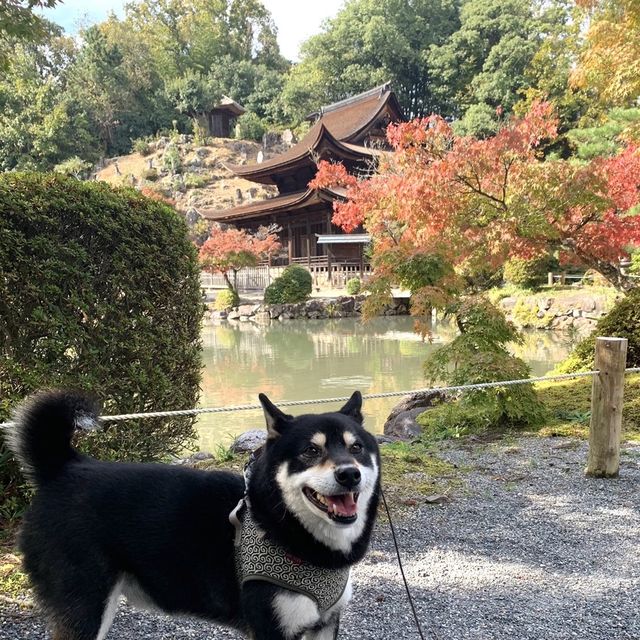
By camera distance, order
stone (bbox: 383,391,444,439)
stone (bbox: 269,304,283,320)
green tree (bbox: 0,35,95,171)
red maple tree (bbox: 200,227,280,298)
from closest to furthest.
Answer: stone (bbox: 383,391,444,439) → stone (bbox: 269,304,283,320) → red maple tree (bbox: 200,227,280,298) → green tree (bbox: 0,35,95,171)

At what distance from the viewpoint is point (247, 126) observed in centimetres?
4928

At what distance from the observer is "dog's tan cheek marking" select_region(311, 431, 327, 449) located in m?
1.78

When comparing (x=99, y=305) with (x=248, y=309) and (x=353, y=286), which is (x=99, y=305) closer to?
(x=353, y=286)

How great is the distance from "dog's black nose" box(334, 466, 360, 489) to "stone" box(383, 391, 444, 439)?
4.24m

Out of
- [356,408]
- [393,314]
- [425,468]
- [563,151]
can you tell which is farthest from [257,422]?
[563,151]

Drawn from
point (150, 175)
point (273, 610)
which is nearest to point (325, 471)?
point (273, 610)

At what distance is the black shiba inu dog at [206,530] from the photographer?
5.69 feet

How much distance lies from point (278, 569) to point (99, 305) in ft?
7.61

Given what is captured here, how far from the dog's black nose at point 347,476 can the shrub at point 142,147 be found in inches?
2028

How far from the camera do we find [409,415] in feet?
22.5

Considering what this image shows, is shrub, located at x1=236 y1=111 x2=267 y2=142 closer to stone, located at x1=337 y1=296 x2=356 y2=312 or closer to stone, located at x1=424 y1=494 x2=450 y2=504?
stone, located at x1=337 y1=296 x2=356 y2=312

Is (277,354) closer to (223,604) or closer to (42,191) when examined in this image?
(42,191)

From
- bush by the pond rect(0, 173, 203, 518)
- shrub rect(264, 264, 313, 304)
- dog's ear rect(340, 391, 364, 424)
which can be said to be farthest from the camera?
shrub rect(264, 264, 313, 304)

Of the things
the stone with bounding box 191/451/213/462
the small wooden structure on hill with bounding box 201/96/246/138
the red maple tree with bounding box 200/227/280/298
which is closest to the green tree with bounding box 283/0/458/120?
the small wooden structure on hill with bounding box 201/96/246/138
